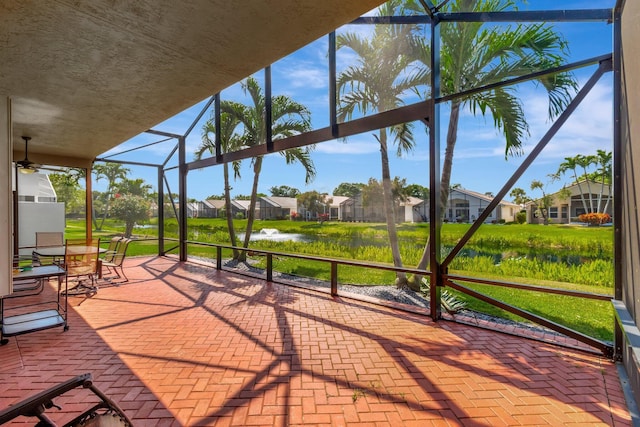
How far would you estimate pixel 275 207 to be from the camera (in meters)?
9.20

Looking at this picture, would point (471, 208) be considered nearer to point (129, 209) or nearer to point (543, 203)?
point (543, 203)

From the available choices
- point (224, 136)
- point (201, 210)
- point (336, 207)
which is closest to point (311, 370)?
point (336, 207)

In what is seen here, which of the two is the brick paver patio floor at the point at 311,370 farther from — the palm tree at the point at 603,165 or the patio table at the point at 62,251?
the palm tree at the point at 603,165

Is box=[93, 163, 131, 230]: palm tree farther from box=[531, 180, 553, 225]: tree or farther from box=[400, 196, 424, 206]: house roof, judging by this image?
box=[531, 180, 553, 225]: tree

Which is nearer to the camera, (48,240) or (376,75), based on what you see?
(376,75)

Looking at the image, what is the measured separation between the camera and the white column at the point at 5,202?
3.01 metres

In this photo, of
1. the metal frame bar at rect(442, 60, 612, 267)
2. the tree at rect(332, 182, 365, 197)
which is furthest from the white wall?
the metal frame bar at rect(442, 60, 612, 267)

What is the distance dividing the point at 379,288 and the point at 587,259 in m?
3.68

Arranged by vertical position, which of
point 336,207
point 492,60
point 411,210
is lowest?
point 411,210

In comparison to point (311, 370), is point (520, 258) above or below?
above

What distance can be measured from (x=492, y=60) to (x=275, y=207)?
6430 millimetres

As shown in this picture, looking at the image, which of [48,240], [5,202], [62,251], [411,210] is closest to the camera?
[5,202]

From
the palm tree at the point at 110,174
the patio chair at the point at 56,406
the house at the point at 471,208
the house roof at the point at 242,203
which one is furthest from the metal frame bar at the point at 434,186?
the palm tree at the point at 110,174

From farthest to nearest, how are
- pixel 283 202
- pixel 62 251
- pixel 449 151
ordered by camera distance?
pixel 283 202 → pixel 62 251 → pixel 449 151
